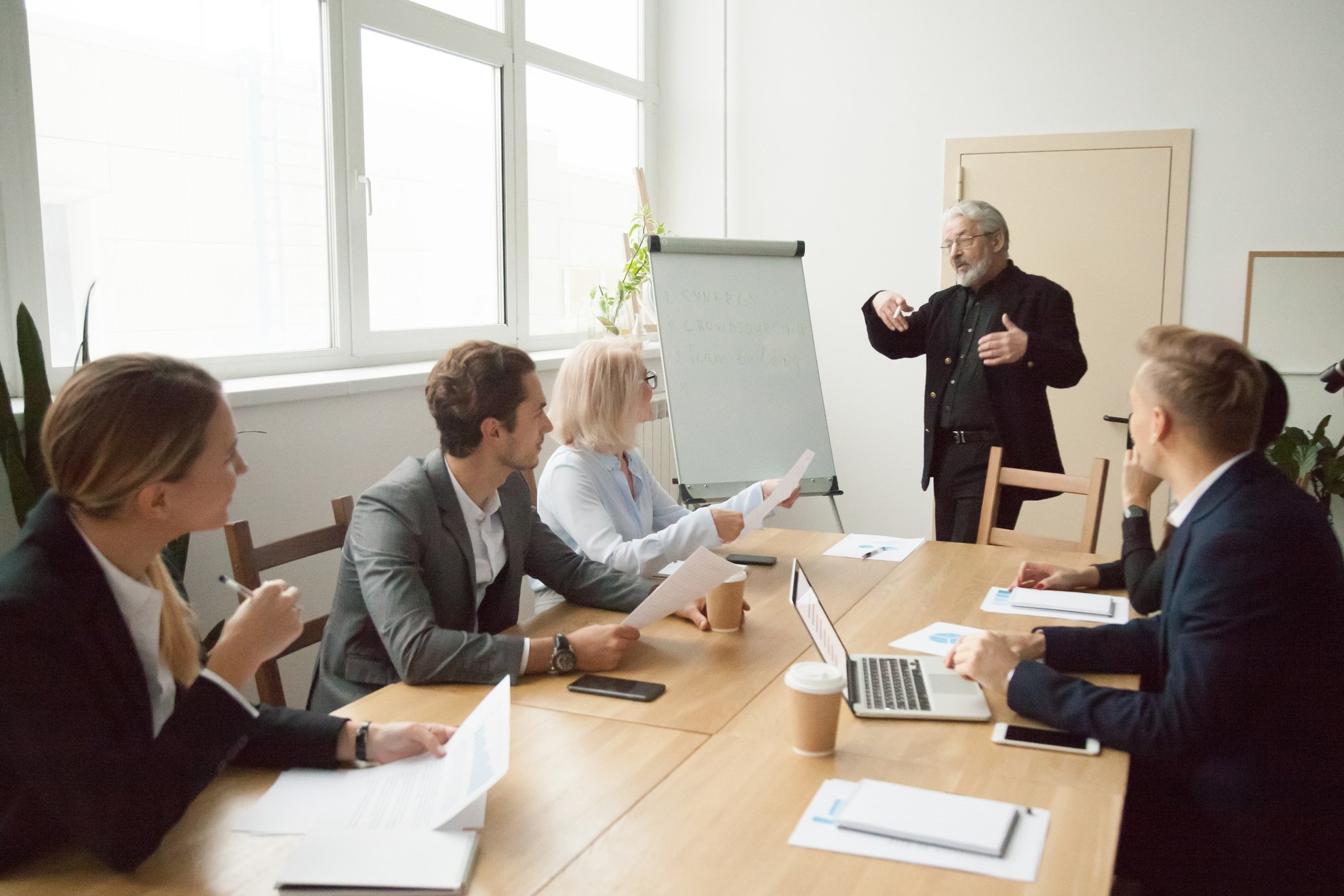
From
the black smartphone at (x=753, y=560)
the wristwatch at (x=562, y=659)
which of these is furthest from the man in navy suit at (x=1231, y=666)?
the black smartphone at (x=753, y=560)

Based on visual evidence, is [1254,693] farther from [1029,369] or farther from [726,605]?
[1029,369]

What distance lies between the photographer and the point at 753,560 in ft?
8.91

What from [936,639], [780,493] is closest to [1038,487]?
[780,493]

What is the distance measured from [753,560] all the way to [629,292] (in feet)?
7.58

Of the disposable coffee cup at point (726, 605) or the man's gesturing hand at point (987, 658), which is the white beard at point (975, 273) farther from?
the man's gesturing hand at point (987, 658)

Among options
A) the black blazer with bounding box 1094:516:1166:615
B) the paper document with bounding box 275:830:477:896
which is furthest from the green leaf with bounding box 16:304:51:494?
the black blazer with bounding box 1094:516:1166:615

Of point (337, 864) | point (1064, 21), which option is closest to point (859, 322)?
point (1064, 21)

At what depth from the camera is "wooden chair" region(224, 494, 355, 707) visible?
2152 mm

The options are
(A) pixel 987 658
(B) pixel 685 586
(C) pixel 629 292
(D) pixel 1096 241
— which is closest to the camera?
(A) pixel 987 658

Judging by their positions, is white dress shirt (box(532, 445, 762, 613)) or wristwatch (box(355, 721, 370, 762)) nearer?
wristwatch (box(355, 721, 370, 762))

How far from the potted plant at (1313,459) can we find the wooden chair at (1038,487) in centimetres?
145

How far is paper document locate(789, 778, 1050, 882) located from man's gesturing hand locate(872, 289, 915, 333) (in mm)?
2602

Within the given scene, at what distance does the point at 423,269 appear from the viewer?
3957mm

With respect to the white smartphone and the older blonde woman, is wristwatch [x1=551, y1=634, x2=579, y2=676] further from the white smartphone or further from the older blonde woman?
the white smartphone
